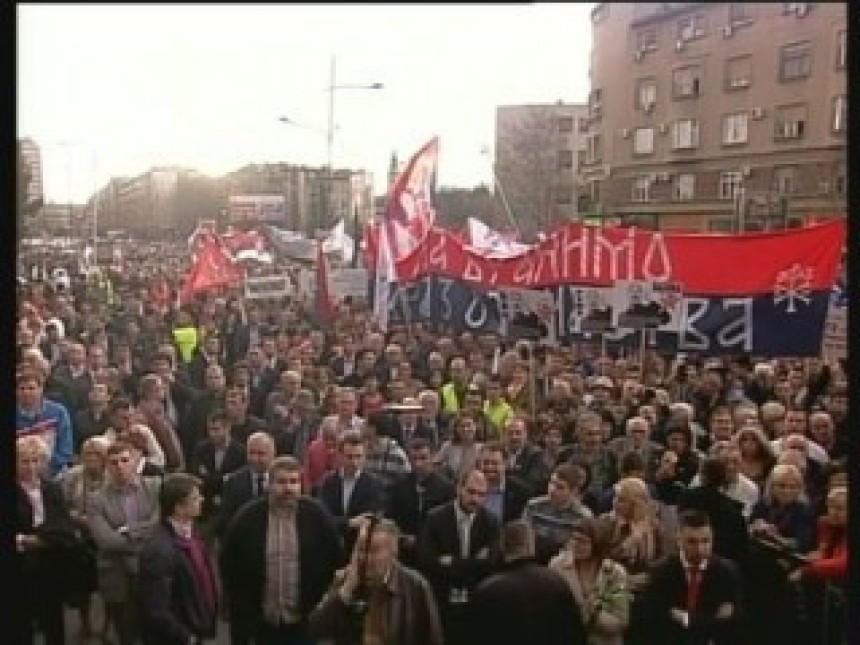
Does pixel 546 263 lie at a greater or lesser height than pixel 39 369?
greater

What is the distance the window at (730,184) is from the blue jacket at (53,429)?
1479 centimetres

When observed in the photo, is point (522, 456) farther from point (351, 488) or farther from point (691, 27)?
point (691, 27)

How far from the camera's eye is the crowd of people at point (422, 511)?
3738mm

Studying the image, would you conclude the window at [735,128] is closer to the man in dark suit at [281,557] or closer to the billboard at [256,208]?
the billboard at [256,208]

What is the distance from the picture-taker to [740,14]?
656 inches

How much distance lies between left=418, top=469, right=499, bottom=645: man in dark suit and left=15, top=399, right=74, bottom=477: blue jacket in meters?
1.65

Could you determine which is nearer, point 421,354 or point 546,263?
point 546,263

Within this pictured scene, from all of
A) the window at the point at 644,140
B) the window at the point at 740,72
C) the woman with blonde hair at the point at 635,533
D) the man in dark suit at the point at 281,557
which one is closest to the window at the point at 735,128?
the window at the point at 644,140

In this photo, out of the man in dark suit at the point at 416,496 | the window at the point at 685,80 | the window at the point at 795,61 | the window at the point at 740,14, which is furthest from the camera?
the window at the point at 685,80

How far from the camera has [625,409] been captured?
670cm

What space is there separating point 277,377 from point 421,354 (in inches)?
75.9

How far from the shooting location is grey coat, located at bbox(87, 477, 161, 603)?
4.33m
